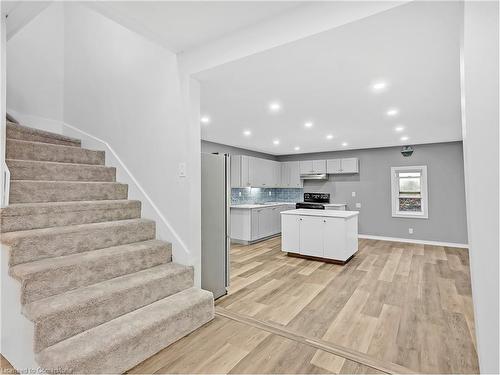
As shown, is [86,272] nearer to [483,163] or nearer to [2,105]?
[2,105]

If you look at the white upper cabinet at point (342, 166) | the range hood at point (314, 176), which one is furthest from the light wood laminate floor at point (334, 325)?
the range hood at point (314, 176)

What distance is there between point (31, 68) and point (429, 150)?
26.9 ft

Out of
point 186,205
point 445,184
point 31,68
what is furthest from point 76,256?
point 445,184

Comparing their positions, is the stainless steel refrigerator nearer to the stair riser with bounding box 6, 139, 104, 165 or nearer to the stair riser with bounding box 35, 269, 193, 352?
the stair riser with bounding box 35, 269, 193, 352

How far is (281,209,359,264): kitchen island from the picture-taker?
178 inches

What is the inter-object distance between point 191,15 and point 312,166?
6.32 metres

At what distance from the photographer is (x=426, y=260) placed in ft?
16.2

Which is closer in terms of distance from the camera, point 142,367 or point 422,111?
point 142,367

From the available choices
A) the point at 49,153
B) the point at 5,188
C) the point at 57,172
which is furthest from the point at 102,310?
the point at 49,153

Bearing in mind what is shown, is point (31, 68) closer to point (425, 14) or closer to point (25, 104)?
point (25, 104)

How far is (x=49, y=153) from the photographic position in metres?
3.07

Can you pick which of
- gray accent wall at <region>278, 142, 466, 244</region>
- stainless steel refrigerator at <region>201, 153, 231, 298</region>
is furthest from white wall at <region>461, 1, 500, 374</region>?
gray accent wall at <region>278, 142, 466, 244</region>

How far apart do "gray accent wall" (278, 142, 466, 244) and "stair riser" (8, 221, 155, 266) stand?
609cm

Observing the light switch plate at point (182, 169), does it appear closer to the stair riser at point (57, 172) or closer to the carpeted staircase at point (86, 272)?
the carpeted staircase at point (86, 272)
